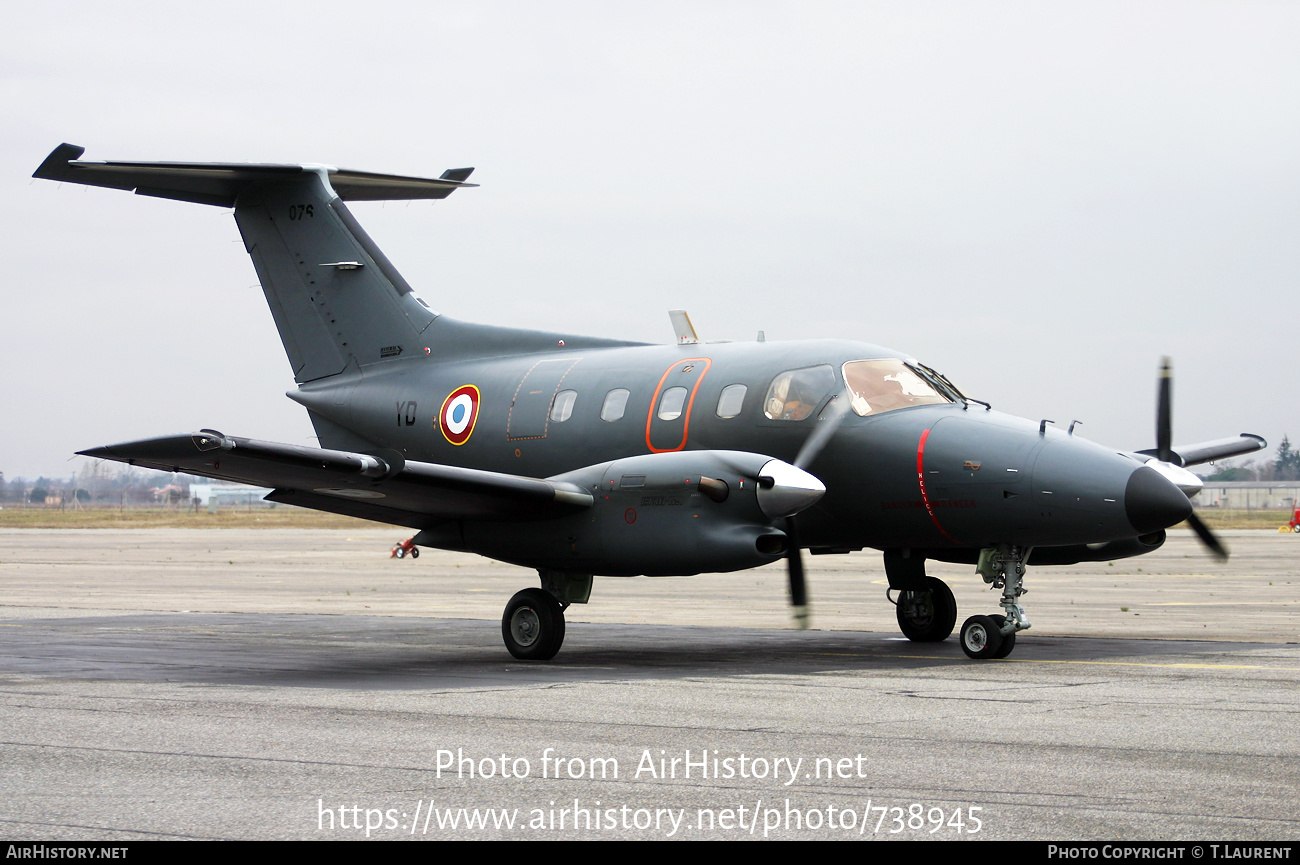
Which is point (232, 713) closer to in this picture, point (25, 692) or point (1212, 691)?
point (25, 692)

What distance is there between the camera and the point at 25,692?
1159 centimetres

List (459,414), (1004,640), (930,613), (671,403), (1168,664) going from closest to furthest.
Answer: (1168,664), (1004,640), (671,403), (930,613), (459,414)

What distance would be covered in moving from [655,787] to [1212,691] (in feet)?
19.5

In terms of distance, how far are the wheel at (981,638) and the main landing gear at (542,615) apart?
4.08m

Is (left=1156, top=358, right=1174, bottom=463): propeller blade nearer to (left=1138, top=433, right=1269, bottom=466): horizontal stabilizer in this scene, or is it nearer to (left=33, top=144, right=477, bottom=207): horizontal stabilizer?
(left=1138, top=433, right=1269, bottom=466): horizontal stabilizer

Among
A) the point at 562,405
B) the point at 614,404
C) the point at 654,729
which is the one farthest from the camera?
the point at 562,405

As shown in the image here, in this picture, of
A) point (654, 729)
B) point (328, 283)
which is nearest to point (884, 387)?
point (654, 729)

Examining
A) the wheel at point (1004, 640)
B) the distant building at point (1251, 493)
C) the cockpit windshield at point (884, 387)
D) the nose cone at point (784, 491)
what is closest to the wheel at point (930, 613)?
the wheel at point (1004, 640)

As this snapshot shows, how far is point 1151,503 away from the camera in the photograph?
12.8 m

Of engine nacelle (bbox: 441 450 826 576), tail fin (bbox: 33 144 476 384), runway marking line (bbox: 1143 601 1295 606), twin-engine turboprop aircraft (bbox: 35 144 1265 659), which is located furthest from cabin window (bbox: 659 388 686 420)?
runway marking line (bbox: 1143 601 1295 606)

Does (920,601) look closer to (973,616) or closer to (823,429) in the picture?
(973,616)

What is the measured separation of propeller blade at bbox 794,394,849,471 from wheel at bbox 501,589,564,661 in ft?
10.1

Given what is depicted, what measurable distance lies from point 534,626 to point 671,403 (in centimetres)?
301

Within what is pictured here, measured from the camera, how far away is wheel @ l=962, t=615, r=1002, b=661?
13734 mm
